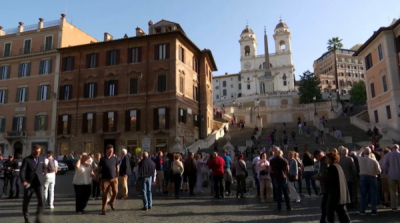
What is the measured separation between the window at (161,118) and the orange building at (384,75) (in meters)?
20.2

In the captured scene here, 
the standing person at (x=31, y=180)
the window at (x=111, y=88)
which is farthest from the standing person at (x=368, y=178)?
the window at (x=111, y=88)

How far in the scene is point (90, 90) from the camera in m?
32.9

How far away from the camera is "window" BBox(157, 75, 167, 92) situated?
30.9 metres

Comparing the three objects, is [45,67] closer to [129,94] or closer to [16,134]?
[16,134]

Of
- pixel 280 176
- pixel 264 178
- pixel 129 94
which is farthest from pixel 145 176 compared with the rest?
pixel 129 94

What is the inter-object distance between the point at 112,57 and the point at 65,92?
6327mm

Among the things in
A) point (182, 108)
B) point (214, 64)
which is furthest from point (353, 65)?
point (182, 108)

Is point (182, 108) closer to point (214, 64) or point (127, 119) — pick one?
point (127, 119)

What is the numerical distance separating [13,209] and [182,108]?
72.1 feet

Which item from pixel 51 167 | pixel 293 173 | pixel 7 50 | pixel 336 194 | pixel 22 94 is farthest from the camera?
pixel 7 50

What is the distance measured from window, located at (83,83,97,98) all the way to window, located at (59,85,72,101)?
1.93m

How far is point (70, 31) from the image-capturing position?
121ft

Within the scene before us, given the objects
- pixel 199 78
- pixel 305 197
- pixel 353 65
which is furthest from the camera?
pixel 353 65

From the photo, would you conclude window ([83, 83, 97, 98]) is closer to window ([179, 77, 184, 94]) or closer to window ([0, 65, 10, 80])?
window ([179, 77, 184, 94])
